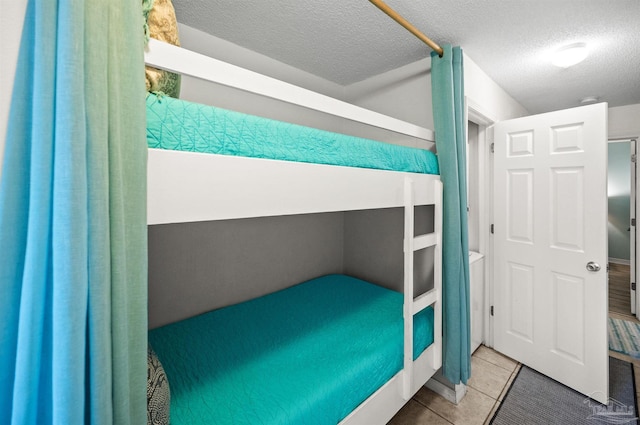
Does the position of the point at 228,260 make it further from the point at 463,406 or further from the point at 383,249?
the point at 463,406

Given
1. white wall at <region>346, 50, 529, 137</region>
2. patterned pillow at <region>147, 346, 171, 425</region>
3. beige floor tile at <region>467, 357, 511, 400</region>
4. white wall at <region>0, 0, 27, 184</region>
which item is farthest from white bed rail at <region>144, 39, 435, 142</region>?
beige floor tile at <region>467, 357, 511, 400</region>

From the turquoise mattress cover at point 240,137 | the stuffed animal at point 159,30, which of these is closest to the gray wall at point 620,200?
the turquoise mattress cover at point 240,137

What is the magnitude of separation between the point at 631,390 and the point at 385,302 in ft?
6.36

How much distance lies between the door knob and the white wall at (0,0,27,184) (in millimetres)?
2968

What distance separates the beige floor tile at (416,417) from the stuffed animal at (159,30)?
2.21 metres

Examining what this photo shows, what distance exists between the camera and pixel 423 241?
1622 millimetres

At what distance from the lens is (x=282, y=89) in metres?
1.04

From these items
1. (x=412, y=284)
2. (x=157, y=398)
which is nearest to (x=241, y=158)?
(x=157, y=398)

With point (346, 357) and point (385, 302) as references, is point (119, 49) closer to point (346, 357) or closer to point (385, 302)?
point (346, 357)

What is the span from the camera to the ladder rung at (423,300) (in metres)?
1.53

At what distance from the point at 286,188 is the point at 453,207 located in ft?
4.24

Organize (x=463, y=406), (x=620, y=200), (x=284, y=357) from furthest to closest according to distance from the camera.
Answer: (x=620, y=200), (x=463, y=406), (x=284, y=357)

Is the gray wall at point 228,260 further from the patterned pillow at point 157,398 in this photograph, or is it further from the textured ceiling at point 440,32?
the textured ceiling at point 440,32

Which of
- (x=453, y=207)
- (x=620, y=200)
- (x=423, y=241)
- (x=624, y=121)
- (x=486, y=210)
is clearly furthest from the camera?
(x=620, y=200)
